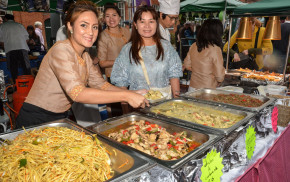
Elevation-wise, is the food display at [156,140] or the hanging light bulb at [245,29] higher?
the hanging light bulb at [245,29]

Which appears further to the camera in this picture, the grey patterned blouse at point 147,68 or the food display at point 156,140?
the grey patterned blouse at point 147,68

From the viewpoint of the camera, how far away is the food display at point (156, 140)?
1.22 meters

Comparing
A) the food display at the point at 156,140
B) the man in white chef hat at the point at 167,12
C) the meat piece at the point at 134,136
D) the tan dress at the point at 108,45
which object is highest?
the man in white chef hat at the point at 167,12

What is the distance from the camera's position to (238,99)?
215 cm

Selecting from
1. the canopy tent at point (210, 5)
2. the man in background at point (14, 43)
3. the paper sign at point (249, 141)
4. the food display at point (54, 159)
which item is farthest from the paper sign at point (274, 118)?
the man in background at point (14, 43)

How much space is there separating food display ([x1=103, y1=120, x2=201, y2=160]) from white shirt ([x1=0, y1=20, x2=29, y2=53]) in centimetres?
599

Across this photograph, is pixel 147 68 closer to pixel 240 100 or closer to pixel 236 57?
pixel 240 100

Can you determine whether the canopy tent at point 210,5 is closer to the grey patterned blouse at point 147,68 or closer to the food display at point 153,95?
the grey patterned blouse at point 147,68

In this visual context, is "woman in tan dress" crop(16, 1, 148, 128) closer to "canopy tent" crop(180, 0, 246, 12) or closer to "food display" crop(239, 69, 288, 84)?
"food display" crop(239, 69, 288, 84)

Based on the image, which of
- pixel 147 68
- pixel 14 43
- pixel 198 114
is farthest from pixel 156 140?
pixel 14 43

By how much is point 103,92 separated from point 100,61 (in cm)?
201

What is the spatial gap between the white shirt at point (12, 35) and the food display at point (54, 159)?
6.07m

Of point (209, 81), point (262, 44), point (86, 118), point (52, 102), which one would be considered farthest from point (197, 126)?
point (262, 44)

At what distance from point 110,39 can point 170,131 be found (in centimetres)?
219
